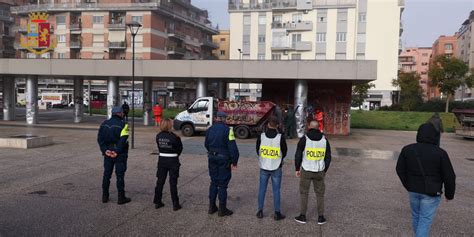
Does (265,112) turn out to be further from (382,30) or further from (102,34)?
(102,34)

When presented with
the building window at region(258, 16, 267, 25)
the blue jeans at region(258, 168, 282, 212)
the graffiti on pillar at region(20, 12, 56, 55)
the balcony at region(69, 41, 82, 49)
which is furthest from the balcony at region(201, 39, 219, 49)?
the blue jeans at region(258, 168, 282, 212)

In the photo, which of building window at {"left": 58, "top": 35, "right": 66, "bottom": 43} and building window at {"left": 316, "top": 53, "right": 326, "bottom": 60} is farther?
building window at {"left": 58, "top": 35, "right": 66, "bottom": 43}

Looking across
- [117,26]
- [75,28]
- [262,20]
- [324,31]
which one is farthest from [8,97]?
[324,31]

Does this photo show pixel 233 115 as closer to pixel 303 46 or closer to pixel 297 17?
pixel 303 46

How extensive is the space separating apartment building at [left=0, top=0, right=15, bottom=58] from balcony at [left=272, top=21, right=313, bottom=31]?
52.8m

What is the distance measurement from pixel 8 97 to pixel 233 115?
61.1ft

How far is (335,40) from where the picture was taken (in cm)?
6159

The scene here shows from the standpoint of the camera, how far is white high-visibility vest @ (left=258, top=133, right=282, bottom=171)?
6254 millimetres

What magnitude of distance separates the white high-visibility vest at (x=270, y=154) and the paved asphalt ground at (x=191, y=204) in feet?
2.91

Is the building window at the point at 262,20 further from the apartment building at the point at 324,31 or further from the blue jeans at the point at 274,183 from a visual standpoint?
the blue jeans at the point at 274,183

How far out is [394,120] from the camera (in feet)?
120

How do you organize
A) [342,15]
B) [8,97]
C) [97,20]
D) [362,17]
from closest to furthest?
[8,97]
[362,17]
[342,15]
[97,20]

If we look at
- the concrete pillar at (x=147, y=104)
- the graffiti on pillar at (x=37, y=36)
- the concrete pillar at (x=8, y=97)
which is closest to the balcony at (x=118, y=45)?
the graffiti on pillar at (x=37, y=36)

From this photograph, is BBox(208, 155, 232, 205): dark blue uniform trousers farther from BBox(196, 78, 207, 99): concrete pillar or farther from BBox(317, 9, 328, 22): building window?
BBox(317, 9, 328, 22): building window
